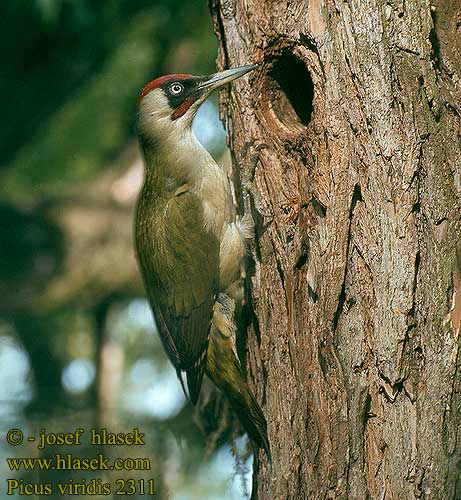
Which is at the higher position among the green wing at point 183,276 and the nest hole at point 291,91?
the nest hole at point 291,91

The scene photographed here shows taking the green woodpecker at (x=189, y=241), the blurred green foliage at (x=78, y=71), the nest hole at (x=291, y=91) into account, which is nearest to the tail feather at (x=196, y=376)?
the green woodpecker at (x=189, y=241)

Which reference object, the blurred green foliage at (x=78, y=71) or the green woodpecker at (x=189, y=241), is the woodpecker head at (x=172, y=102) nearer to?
the green woodpecker at (x=189, y=241)

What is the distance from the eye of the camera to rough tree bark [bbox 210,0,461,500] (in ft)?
8.79

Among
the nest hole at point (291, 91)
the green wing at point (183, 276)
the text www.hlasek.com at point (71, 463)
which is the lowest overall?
the text www.hlasek.com at point (71, 463)

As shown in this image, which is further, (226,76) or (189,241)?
(189,241)

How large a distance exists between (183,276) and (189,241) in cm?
17

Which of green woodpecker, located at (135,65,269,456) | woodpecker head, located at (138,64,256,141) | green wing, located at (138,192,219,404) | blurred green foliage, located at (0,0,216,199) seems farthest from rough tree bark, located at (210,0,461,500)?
blurred green foliage, located at (0,0,216,199)

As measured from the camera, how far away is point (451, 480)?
2.61 meters

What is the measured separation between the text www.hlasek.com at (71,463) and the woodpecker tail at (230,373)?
24.5 inches

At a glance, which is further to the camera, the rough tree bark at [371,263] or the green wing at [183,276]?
the green wing at [183,276]

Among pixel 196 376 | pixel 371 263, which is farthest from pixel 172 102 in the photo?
pixel 371 263

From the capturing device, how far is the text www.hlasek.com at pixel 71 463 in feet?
13.1

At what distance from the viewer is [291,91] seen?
11.4 ft

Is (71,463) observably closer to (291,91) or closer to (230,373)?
(230,373)
